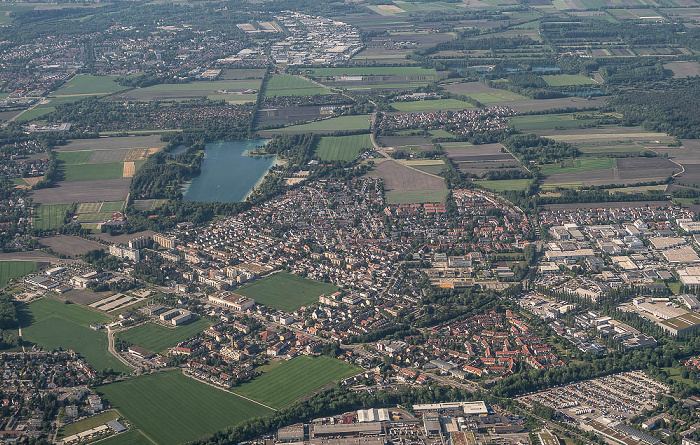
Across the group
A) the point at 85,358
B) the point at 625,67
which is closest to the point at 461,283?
the point at 85,358

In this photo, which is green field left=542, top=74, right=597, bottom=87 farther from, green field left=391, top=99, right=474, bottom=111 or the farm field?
the farm field

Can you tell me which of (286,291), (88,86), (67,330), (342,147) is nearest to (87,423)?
(67,330)

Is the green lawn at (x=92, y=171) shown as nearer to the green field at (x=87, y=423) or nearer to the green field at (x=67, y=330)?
the green field at (x=67, y=330)

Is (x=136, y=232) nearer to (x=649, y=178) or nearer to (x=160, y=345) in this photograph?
(x=160, y=345)

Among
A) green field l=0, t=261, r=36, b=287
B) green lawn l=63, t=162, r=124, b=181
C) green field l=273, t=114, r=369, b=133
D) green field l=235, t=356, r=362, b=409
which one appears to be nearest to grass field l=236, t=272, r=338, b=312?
green field l=235, t=356, r=362, b=409

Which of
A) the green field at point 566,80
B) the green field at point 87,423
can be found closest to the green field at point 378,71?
the green field at point 566,80

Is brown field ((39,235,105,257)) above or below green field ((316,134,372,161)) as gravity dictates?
above

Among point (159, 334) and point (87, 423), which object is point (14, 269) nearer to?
point (159, 334)
